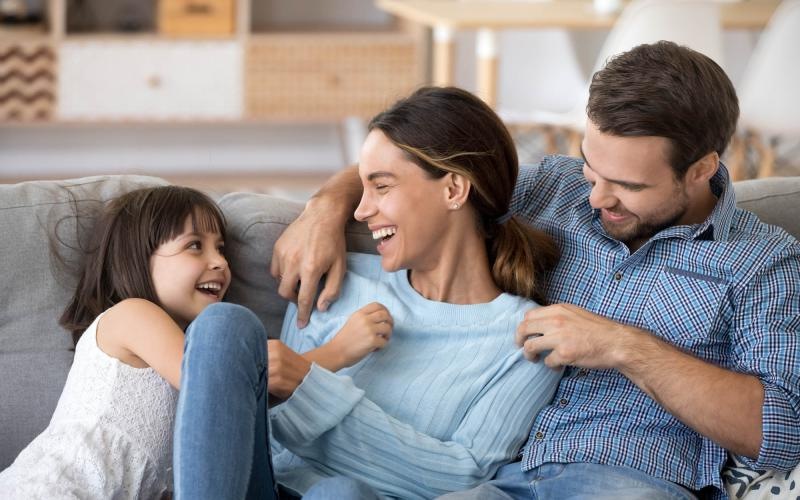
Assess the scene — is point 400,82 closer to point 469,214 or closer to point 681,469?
point 469,214

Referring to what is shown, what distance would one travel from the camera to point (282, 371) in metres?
1.62

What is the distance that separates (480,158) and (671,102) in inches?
12.3

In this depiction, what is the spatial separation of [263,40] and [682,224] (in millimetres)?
3140

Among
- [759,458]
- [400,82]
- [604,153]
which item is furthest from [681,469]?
[400,82]

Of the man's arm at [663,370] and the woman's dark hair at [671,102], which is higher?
the woman's dark hair at [671,102]

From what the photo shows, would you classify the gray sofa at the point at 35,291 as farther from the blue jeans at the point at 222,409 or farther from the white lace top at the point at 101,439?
the blue jeans at the point at 222,409

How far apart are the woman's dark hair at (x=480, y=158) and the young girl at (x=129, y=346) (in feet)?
1.22

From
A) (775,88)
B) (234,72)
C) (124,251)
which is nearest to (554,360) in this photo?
(124,251)

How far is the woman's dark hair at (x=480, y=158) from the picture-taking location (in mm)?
1777

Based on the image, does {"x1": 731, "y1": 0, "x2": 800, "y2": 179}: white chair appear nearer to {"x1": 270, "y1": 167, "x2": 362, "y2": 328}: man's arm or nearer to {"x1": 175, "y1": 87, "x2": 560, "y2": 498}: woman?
{"x1": 175, "y1": 87, "x2": 560, "y2": 498}: woman

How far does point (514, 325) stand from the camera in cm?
178

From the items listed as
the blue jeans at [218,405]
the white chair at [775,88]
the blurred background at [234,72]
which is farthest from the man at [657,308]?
the blurred background at [234,72]

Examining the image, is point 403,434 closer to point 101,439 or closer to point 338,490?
point 338,490

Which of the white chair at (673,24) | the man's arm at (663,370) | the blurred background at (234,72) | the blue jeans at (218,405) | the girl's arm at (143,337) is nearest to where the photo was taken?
the blue jeans at (218,405)
